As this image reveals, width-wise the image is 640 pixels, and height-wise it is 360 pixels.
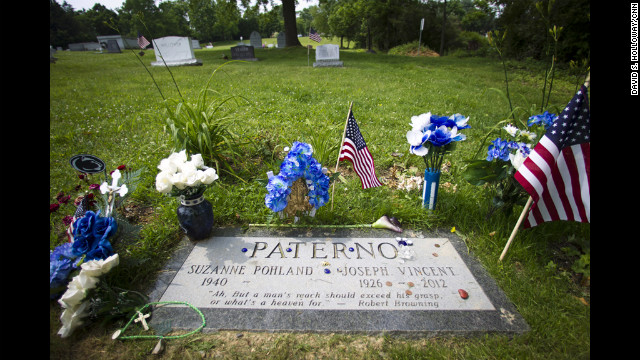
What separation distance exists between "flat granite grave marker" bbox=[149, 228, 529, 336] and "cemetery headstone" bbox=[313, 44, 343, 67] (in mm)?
10536

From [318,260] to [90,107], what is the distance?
21.5 ft

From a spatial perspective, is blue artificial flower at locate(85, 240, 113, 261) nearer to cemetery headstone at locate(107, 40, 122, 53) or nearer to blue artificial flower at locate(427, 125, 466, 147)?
blue artificial flower at locate(427, 125, 466, 147)

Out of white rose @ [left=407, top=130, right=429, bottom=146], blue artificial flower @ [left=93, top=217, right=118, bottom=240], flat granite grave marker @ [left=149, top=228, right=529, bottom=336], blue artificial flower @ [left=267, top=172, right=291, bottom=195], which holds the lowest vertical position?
flat granite grave marker @ [left=149, top=228, right=529, bottom=336]

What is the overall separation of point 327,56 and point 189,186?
1113 cm

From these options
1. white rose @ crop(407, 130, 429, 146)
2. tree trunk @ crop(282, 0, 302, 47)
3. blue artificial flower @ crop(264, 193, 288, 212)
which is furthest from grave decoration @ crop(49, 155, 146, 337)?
tree trunk @ crop(282, 0, 302, 47)

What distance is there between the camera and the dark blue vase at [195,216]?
218cm

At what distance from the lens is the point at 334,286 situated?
1.90 meters

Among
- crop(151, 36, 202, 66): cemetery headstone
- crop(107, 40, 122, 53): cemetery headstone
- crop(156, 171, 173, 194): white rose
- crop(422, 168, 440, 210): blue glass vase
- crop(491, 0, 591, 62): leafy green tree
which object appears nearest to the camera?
crop(156, 171, 173, 194): white rose

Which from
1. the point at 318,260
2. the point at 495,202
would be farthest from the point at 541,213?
the point at 318,260

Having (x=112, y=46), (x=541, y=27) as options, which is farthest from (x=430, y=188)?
(x=112, y=46)

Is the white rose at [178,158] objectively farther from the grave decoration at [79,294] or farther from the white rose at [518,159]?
the white rose at [518,159]

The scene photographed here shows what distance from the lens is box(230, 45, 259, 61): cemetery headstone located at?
1448cm

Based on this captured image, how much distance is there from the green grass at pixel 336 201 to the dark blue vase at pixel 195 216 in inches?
9.2

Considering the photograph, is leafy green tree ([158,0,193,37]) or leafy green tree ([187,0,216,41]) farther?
leafy green tree ([187,0,216,41])
